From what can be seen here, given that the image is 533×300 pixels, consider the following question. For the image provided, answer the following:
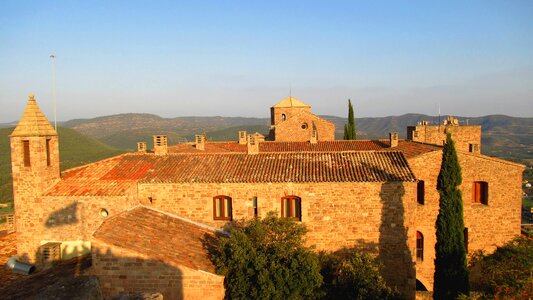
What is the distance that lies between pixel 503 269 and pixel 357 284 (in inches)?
284

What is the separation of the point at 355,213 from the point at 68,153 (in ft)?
238

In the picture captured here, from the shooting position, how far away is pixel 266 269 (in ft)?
47.1

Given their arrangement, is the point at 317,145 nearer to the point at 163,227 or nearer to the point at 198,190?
the point at 198,190

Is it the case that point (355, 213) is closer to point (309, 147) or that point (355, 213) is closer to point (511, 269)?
point (511, 269)

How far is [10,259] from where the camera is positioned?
18.5m

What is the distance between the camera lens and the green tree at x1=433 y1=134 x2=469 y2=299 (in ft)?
54.5

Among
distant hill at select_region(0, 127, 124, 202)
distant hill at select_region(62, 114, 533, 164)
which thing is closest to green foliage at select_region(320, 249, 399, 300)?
distant hill at select_region(0, 127, 124, 202)

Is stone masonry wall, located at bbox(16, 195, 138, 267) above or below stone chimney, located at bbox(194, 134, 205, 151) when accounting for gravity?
below

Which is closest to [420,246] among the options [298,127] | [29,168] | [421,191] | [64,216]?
[421,191]

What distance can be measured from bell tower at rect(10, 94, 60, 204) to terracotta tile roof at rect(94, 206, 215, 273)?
4.37 meters

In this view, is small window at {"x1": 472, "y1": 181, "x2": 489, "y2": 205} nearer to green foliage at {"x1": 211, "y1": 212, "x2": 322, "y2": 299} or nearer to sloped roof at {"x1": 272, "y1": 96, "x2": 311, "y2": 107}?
green foliage at {"x1": 211, "y1": 212, "x2": 322, "y2": 299}

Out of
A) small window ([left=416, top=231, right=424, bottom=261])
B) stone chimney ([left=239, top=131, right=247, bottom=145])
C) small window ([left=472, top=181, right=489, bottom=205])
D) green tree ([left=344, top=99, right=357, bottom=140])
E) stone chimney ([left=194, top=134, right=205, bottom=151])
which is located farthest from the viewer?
green tree ([left=344, top=99, right=357, bottom=140])

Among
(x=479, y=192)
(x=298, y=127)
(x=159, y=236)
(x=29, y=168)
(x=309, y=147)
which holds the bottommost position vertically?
(x=159, y=236)

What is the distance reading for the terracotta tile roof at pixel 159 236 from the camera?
14.2 m
